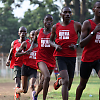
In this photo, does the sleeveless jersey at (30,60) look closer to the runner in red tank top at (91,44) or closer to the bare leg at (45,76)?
the bare leg at (45,76)

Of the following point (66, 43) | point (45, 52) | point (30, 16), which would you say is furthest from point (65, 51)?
point (30, 16)

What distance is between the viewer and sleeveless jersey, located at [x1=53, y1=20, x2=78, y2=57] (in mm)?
5637

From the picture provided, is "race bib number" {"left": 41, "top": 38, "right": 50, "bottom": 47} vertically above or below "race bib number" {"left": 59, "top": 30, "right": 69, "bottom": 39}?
below

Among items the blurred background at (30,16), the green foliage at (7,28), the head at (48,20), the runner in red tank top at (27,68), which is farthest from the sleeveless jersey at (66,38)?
the green foliage at (7,28)

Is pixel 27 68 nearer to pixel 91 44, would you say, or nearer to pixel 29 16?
pixel 91 44

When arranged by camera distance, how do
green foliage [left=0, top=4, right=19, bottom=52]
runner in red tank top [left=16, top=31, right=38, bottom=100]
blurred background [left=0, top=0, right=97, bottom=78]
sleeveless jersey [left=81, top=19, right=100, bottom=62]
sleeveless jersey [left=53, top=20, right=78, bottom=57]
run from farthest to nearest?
1. green foliage [left=0, top=4, right=19, bottom=52]
2. blurred background [left=0, top=0, right=97, bottom=78]
3. runner in red tank top [left=16, top=31, right=38, bottom=100]
4. sleeveless jersey [left=53, top=20, right=78, bottom=57]
5. sleeveless jersey [left=81, top=19, right=100, bottom=62]

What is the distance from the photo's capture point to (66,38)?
566 cm

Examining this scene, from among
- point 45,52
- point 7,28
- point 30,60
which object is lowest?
point 7,28

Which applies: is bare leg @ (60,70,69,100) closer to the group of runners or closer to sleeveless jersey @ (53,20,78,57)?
the group of runners

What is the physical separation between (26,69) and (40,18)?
24.2 metres

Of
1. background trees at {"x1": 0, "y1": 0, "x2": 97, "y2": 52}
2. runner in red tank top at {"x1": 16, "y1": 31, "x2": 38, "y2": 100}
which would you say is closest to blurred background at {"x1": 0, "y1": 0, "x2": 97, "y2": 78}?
background trees at {"x1": 0, "y1": 0, "x2": 97, "y2": 52}

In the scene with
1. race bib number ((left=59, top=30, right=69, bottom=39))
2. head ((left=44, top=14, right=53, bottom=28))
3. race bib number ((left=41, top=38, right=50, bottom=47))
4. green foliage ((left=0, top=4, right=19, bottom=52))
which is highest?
head ((left=44, top=14, right=53, bottom=28))

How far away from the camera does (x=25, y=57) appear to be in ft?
24.0

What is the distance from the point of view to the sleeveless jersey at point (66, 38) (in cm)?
564
